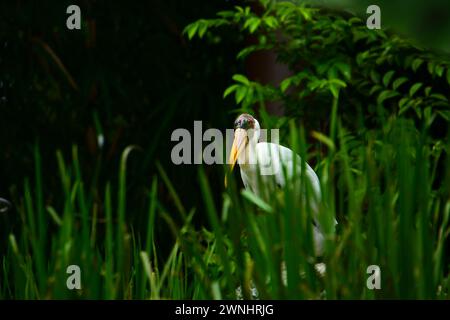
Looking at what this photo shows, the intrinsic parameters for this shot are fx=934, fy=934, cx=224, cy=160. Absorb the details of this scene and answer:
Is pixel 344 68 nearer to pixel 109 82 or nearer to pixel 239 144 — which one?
pixel 239 144

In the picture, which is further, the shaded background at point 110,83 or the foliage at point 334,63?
the shaded background at point 110,83

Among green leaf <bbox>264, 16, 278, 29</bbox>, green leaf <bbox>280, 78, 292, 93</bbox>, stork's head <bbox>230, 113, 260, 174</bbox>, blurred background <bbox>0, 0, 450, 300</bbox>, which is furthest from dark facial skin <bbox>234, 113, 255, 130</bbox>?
blurred background <bbox>0, 0, 450, 300</bbox>

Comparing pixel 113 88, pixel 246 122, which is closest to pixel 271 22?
pixel 246 122

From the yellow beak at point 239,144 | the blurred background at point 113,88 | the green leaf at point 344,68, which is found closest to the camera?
the green leaf at point 344,68

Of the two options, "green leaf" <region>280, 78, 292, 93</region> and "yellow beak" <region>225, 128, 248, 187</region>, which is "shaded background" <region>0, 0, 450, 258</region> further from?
"green leaf" <region>280, 78, 292, 93</region>

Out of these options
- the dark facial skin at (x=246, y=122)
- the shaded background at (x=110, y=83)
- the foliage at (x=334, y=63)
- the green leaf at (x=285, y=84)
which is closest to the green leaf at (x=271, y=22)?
the foliage at (x=334, y=63)

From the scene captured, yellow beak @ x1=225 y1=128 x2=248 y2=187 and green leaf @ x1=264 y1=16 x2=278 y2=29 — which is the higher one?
green leaf @ x1=264 y1=16 x2=278 y2=29

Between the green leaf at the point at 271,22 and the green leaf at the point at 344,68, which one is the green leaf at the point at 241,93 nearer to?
the green leaf at the point at 271,22

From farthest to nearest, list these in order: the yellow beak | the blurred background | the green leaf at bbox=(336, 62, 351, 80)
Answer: the blurred background, the yellow beak, the green leaf at bbox=(336, 62, 351, 80)

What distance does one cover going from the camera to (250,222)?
1.99 meters

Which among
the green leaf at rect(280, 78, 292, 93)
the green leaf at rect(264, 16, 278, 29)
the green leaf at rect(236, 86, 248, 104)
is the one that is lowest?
the green leaf at rect(236, 86, 248, 104)

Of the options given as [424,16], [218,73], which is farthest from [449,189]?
[218,73]

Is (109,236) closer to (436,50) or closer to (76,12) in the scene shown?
(436,50)

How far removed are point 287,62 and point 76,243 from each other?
2.76m
